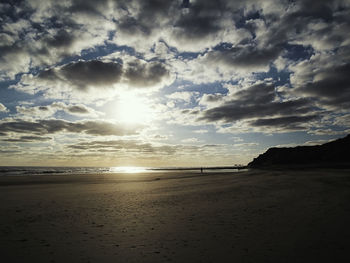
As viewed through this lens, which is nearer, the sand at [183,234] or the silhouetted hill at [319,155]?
the sand at [183,234]

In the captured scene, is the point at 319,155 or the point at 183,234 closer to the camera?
the point at 183,234

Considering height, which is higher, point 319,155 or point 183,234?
point 319,155

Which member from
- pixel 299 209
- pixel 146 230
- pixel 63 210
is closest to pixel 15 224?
pixel 63 210

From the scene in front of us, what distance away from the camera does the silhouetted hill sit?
70.0 m

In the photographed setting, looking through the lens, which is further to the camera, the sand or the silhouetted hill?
the silhouetted hill

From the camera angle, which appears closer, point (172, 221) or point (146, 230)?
point (146, 230)

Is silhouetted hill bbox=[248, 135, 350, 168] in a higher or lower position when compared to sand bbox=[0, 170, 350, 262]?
higher

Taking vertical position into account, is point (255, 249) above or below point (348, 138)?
below

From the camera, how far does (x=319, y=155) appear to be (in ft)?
271

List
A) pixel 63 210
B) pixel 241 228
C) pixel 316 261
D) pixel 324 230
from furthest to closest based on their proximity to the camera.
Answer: pixel 63 210 < pixel 241 228 < pixel 324 230 < pixel 316 261

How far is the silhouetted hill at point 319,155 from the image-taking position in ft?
230

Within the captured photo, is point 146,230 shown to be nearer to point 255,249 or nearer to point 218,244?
point 218,244

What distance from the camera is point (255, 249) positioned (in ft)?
20.7

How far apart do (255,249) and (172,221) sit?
425 cm
